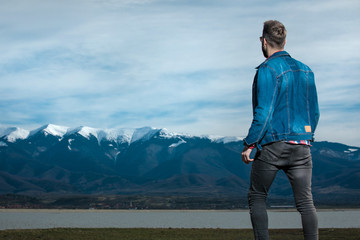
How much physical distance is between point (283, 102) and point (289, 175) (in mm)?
1023

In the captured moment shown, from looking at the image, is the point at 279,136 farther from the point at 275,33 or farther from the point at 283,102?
the point at 275,33

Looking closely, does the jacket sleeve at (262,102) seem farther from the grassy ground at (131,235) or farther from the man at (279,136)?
the grassy ground at (131,235)

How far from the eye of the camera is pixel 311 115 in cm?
718

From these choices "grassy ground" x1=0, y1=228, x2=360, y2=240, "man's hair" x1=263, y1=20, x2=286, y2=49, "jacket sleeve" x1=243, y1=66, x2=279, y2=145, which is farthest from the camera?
"grassy ground" x1=0, y1=228, x2=360, y2=240

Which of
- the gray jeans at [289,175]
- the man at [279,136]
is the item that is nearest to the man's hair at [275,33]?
the man at [279,136]

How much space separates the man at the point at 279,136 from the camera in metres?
6.68

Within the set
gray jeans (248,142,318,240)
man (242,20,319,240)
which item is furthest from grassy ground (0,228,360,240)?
man (242,20,319,240)

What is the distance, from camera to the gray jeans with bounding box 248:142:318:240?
6.67 metres

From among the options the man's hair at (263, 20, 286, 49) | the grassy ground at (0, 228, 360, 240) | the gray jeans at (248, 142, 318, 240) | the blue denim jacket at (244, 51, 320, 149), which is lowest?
the grassy ground at (0, 228, 360, 240)

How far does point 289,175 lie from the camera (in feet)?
22.5

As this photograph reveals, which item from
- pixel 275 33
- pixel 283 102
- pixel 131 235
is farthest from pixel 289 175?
pixel 131 235

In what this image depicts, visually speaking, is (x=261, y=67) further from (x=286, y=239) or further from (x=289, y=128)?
(x=286, y=239)

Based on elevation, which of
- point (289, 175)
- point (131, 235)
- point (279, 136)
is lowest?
point (131, 235)

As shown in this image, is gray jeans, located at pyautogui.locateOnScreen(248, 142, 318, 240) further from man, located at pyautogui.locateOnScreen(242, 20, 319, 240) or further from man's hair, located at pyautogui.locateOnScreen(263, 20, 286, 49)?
man's hair, located at pyautogui.locateOnScreen(263, 20, 286, 49)
